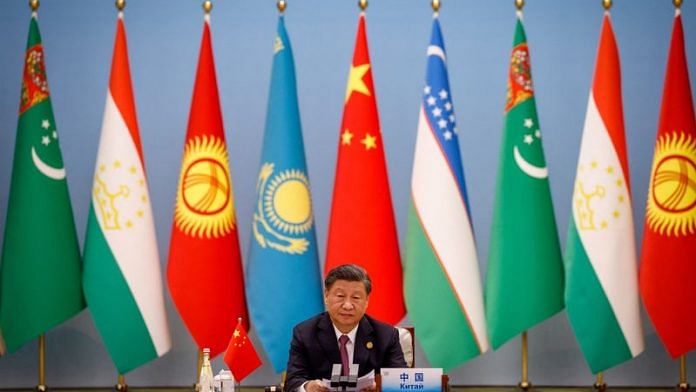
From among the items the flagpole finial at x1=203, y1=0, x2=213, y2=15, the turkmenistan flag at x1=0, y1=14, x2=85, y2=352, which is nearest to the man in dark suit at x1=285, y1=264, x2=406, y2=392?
the turkmenistan flag at x1=0, y1=14, x2=85, y2=352

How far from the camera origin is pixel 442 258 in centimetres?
588

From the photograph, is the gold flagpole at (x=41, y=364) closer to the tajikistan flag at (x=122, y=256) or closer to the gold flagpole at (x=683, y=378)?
the tajikistan flag at (x=122, y=256)

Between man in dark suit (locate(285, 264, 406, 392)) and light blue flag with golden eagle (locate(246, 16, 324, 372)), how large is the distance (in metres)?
2.52

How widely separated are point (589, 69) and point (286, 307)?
8.47ft

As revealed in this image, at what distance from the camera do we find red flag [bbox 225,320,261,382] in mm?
3455

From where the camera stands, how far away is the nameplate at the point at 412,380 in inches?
115

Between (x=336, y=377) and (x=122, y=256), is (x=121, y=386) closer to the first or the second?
(x=122, y=256)

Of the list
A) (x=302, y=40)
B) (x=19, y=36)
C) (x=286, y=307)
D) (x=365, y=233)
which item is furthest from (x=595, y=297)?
(x=19, y=36)

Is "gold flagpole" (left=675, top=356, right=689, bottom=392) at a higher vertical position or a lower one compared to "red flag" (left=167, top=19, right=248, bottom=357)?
lower

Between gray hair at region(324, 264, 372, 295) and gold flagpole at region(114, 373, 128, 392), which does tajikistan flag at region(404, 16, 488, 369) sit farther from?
gray hair at region(324, 264, 372, 295)

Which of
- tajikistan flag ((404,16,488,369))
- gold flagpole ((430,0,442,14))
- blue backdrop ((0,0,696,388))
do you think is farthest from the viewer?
blue backdrop ((0,0,696,388))

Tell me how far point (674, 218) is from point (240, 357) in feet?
10.7

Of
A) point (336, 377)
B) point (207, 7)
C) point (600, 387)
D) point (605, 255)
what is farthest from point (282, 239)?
point (336, 377)

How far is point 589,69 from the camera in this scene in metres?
6.58
